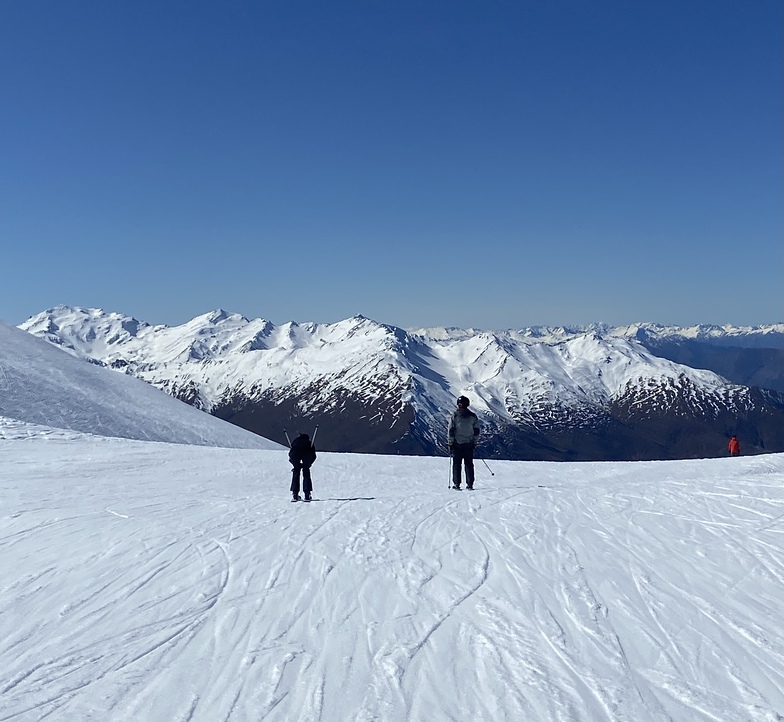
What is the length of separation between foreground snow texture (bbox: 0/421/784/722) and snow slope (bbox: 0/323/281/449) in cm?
3146

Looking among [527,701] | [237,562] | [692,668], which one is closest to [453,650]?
[527,701]

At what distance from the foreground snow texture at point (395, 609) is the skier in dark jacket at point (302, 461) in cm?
128

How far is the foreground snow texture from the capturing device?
18.6ft

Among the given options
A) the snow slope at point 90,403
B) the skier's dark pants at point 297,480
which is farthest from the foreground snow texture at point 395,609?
the snow slope at point 90,403

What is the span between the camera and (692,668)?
6.19 metres

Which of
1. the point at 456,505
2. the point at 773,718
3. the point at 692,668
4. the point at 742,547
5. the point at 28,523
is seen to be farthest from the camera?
the point at 456,505

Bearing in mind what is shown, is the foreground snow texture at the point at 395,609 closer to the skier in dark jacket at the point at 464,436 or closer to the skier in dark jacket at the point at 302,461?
the skier in dark jacket at the point at 302,461

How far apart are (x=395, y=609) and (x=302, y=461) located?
29.6ft

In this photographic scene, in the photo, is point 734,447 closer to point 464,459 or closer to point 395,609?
point 464,459

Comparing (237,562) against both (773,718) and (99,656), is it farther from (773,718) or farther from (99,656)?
(773,718)

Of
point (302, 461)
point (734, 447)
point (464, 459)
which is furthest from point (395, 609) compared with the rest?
point (734, 447)

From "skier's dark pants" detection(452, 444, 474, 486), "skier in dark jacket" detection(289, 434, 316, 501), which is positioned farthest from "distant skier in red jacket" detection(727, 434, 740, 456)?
"skier in dark jacket" detection(289, 434, 316, 501)

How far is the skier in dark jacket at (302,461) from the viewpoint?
1575cm

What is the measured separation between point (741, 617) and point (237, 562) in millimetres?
6791
